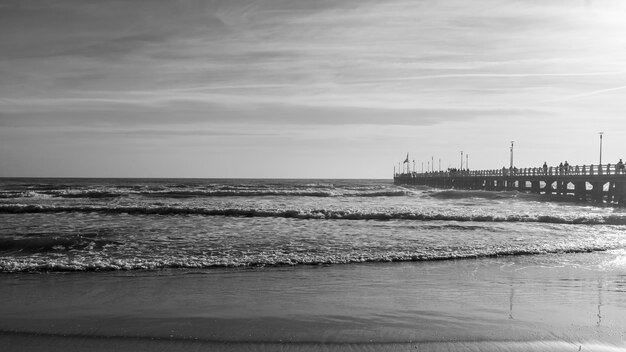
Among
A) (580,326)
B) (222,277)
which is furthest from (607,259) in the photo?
(222,277)

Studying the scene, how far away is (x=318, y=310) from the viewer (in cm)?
676

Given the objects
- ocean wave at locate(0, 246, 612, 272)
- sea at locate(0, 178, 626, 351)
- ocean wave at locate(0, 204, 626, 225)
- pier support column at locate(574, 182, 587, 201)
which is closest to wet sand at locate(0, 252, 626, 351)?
sea at locate(0, 178, 626, 351)

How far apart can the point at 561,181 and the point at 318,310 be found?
47240 millimetres

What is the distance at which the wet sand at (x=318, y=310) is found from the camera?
5.50 m

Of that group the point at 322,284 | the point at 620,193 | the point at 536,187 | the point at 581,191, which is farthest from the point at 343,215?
the point at 536,187

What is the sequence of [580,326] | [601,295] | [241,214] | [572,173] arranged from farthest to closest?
[572,173] → [241,214] → [601,295] → [580,326]

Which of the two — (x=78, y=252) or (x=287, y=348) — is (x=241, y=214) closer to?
(x=78, y=252)

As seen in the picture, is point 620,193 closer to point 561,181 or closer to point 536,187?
point 561,181

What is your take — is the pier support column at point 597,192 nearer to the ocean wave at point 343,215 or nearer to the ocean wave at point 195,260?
the ocean wave at point 343,215

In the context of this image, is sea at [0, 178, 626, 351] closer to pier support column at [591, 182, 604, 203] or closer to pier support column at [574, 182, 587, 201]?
pier support column at [591, 182, 604, 203]

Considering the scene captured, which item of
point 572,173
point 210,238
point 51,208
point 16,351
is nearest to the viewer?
point 16,351

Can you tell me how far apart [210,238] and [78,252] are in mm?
3320

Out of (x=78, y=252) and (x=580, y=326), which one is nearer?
(x=580, y=326)

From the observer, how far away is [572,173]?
46844 millimetres
